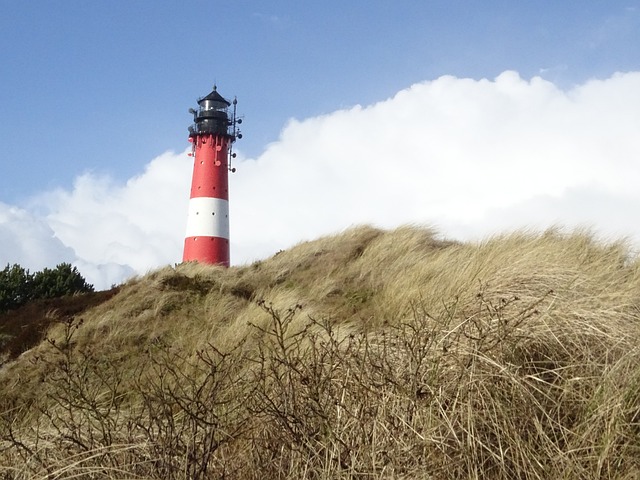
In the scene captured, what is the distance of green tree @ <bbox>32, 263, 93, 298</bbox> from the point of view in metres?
15.1

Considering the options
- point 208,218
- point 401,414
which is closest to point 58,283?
point 208,218

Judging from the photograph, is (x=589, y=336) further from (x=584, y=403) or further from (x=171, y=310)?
(x=171, y=310)

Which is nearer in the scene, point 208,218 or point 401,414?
point 401,414

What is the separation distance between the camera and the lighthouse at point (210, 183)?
65.6ft

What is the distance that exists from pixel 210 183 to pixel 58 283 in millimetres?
6769

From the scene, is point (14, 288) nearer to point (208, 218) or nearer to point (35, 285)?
Result: point (35, 285)

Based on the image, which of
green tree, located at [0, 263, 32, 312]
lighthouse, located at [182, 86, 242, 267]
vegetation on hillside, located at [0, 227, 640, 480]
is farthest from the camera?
lighthouse, located at [182, 86, 242, 267]

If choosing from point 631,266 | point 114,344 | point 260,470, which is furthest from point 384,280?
point 260,470

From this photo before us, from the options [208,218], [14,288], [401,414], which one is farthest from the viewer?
[208,218]

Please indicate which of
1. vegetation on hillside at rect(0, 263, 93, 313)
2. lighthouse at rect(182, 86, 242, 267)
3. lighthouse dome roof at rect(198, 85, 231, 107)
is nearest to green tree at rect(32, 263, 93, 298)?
vegetation on hillside at rect(0, 263, 93, 313)

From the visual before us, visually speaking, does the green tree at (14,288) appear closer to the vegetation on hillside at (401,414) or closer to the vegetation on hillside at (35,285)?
the vegetation on hillside at (35,285)

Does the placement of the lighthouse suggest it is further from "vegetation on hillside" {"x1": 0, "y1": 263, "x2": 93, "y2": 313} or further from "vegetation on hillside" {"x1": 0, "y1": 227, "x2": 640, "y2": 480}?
"vegetation on hillside" {"x1": 0, "y1": 227, "x2": 640, "y2": 480}

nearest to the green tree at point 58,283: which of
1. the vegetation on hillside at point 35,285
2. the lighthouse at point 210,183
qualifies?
the vegetation on hillside at point 35,285

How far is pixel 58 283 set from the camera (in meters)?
15.3
